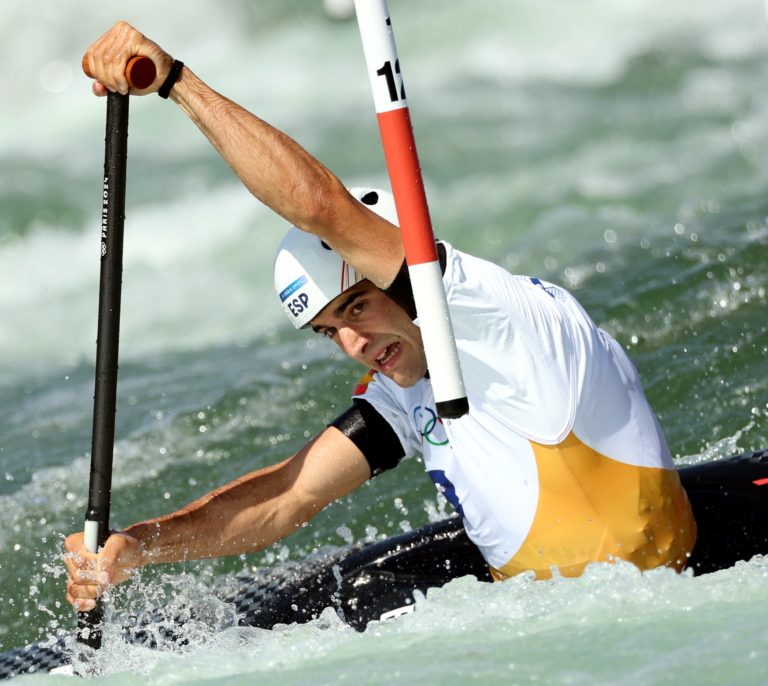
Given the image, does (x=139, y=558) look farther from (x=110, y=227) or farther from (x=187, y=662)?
(x=110, y=227)

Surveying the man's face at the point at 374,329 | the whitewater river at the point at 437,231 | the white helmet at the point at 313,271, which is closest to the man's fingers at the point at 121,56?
the white helmet at the point at 313,271

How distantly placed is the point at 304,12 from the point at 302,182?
10638 mm

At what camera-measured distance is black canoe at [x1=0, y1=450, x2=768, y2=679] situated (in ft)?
9.73

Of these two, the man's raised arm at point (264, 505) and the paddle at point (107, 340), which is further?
the man's raised arm at point (264, 505)

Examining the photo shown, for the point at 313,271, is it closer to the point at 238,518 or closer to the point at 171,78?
the point at 171,78

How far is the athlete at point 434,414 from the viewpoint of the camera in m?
2.24

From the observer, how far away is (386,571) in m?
Result: 3.25

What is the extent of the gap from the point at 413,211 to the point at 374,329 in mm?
751

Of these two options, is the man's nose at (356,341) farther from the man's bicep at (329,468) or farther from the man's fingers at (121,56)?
the man's fingers at (121,56)

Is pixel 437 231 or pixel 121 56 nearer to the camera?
pixel 121 56

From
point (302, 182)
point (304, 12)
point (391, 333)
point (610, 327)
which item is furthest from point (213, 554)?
point (304, 12)

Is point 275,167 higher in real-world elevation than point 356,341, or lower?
higher

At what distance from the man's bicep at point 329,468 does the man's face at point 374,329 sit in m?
0.41

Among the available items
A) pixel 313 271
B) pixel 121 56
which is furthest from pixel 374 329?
pixel 121 56
